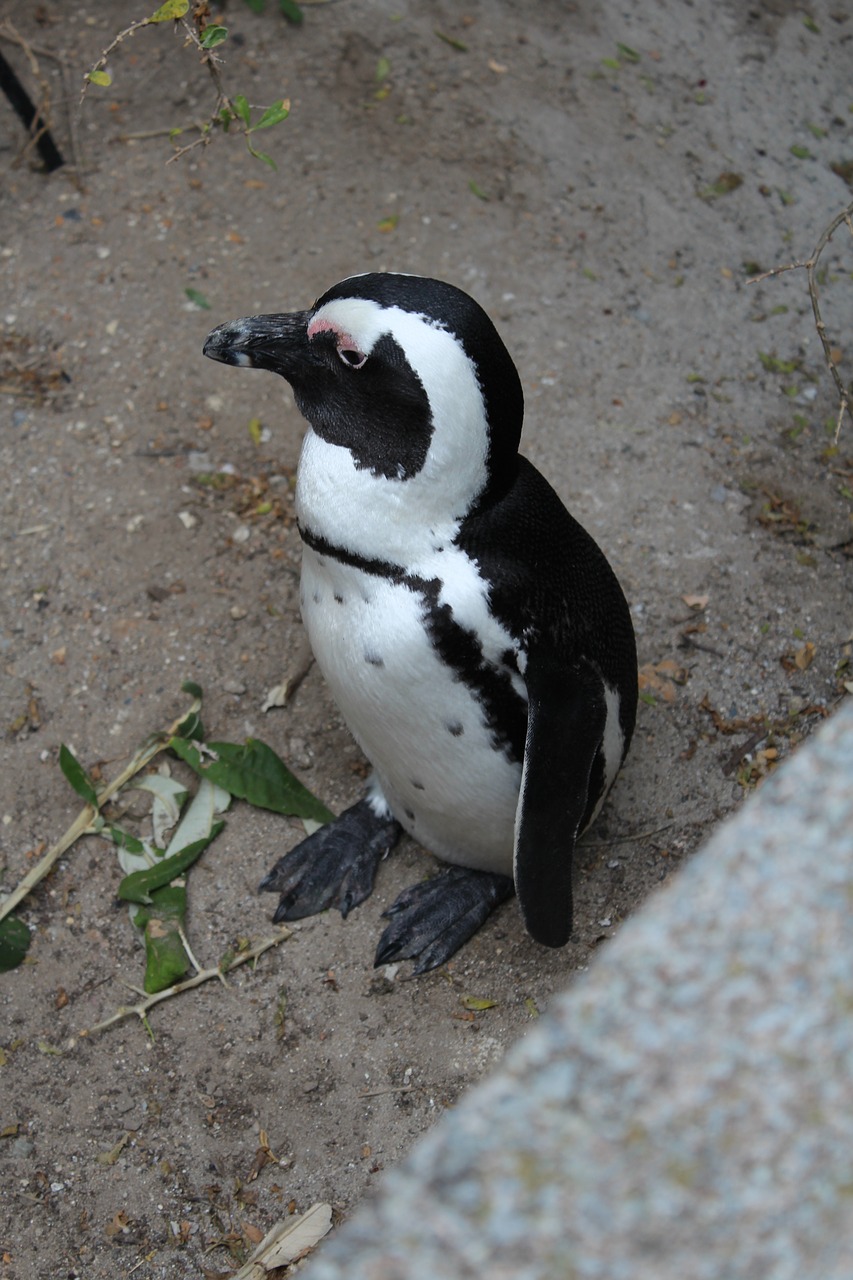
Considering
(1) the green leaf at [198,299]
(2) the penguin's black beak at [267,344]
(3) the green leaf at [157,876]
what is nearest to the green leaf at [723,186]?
(1) the green leaf at [198,299]

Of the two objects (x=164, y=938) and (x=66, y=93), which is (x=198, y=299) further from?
(x=164, y=938)

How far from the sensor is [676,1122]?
58 centimetres

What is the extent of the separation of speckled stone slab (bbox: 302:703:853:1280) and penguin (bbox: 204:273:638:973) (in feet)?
3.36

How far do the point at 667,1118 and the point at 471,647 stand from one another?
110cm

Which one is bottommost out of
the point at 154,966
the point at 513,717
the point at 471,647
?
the point at 154,966

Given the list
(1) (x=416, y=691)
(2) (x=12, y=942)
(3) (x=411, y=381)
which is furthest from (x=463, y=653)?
(2) (x=12, y=942)

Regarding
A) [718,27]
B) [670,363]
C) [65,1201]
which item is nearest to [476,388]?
[65,1201]

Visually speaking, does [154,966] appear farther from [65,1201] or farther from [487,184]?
[487,184]

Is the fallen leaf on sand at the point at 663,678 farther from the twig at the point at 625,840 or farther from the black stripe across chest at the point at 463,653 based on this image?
the black stripe across chest at the point at 463,653

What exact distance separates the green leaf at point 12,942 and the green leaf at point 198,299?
5.28 feet

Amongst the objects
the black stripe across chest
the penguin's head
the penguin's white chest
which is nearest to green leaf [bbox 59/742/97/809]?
the penguin's white chest

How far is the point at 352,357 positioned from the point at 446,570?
1.04 feet

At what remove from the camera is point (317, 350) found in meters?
1.68

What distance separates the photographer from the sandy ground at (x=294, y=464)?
72.8 inches
